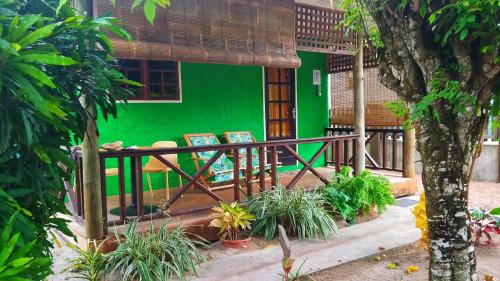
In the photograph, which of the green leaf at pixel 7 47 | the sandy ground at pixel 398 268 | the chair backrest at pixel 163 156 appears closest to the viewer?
the green leaf at pixel 7 47

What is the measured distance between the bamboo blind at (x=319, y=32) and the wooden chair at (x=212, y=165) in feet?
6.44

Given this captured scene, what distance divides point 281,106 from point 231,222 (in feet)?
12.8

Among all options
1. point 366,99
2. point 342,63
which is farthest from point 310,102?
point 366,99

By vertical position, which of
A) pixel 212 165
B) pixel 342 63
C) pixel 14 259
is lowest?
pixel 212 165

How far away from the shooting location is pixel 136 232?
3627 millimetres

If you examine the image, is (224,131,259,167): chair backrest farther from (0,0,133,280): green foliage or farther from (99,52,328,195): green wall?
(0,0,133,280): green foliage

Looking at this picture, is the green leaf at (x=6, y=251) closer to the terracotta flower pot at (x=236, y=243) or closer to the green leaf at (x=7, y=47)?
the green leaf at (x=7, y=47)

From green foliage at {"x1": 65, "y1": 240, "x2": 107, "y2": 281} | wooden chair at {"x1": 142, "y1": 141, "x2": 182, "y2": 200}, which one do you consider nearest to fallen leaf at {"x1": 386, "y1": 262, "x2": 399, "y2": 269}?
green foliage at {"x1": 65, "y1": 240, "x2": 107, "y2": 281}

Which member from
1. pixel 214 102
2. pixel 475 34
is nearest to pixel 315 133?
pixel 214 102

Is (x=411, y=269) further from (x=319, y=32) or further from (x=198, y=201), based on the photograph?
(x=319, y=32)

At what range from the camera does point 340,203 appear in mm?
4953

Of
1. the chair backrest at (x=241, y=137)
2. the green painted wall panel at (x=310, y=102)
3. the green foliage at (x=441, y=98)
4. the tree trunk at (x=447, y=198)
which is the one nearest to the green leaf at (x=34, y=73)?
the green foliage at (x=441, y=98)

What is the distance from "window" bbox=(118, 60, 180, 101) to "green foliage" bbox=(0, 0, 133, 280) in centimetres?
364

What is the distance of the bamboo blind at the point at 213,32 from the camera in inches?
159
